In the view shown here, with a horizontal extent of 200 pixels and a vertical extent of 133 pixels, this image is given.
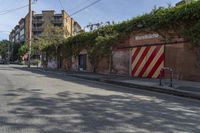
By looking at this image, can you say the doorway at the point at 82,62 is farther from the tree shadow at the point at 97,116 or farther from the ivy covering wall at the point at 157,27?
the tree shadow at the point at 97,116

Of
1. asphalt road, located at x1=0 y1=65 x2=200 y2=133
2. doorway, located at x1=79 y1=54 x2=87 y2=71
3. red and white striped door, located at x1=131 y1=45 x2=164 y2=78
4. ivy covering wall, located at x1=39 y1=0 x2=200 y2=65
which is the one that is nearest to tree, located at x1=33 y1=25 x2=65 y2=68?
doorway, located at x1=79 y1=54 x2=87 y2=71

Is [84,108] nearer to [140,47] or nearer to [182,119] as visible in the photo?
[182,119]

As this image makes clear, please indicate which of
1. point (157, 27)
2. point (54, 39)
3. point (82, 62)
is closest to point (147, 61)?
point (157, 27)

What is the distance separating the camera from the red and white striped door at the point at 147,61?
915 inches

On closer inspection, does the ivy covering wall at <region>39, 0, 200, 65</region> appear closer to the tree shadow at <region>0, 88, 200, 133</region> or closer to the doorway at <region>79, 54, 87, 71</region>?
the doorway at <region>79, 54, 87, 71</region>

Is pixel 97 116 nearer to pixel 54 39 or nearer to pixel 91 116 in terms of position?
pixel 91 116

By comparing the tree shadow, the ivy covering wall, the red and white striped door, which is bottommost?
the tree shadow

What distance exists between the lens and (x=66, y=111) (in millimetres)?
9258

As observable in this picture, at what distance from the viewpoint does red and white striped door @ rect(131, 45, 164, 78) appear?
76.3ft

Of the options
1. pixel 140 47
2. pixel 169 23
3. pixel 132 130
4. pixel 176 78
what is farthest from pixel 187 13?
pixel 132 130

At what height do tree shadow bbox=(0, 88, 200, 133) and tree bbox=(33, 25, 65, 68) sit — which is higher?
tree bbox=(33, 25, 65, 68)

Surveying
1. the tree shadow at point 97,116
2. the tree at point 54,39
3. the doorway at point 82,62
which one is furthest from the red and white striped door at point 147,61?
the tree at point 54,39

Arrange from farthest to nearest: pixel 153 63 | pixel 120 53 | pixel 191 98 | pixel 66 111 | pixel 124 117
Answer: pixel 120 53 → pixel 153 63 → pixel 191 98 → pixel 66 111 → pixel 124 117

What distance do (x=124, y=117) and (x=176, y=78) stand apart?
13428mm
